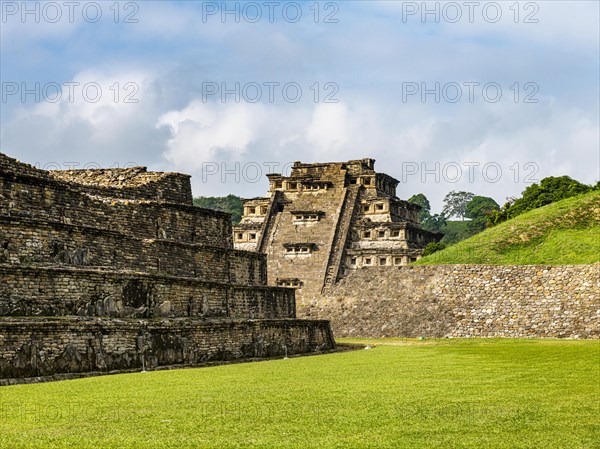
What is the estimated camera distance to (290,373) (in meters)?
19.9

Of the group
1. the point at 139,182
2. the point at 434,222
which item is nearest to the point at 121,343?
the point at 139,182

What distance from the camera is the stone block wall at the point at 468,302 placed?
39656 millimetres

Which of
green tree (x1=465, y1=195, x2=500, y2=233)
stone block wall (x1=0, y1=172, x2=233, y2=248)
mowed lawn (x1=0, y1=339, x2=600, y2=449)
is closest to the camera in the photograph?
mowed lawn (x1=0, y1=339, x2=600, y2=449)

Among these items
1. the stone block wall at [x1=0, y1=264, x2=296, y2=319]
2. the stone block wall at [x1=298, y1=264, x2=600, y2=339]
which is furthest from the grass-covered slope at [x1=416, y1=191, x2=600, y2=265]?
the stone block wall at [x1=0, y1=264, x2=296, y2=319]

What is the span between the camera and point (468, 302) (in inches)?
1678

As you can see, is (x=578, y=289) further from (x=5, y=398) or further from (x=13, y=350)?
(x=5, y=398)

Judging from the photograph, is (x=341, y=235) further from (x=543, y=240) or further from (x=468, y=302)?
(x=468, y=302)

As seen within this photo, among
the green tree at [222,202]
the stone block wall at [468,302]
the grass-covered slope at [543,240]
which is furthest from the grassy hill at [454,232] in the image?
the stone block wall at [468,302]

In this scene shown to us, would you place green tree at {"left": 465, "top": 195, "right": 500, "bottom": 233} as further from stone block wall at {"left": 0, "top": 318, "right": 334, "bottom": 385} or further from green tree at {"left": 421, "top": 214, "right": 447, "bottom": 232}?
stone block wall at {"left": 0, "top": 318, "right": 334, "bottom": 385}

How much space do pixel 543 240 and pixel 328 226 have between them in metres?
16.6

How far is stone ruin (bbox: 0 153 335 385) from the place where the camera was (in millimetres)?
20859

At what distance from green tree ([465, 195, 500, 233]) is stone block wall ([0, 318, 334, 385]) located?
8849cm

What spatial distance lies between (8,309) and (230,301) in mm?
9198

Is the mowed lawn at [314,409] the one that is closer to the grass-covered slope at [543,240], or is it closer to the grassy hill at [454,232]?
the grass-covered slope at [543,240]
